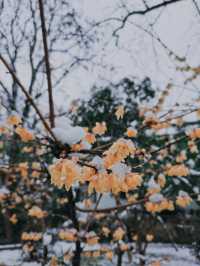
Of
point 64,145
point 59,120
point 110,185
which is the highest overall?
point 59,120

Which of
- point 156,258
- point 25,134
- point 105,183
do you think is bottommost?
point 156,258

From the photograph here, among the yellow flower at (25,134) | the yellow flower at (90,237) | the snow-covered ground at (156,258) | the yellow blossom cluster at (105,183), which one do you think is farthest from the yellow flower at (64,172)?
the snow-covered ground at (156,258)

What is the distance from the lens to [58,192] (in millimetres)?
11453

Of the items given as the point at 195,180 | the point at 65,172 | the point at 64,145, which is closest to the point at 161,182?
the point at 64,145

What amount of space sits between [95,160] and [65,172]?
181mm

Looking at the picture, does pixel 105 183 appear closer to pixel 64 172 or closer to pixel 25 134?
pixel 64 172

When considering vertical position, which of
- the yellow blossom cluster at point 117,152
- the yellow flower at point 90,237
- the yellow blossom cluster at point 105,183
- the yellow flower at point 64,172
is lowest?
the yellow flower at point 90,237

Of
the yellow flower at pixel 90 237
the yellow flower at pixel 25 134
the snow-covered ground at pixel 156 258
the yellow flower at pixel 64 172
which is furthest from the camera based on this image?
the snow-covered ground at pixel 156 258

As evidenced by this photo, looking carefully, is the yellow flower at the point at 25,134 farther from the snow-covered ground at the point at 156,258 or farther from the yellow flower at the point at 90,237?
the snow-covered ground at the point at 156,258

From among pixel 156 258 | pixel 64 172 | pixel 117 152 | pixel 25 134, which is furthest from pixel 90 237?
pixel 156 258

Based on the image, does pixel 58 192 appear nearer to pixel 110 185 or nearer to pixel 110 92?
pixel 110 92

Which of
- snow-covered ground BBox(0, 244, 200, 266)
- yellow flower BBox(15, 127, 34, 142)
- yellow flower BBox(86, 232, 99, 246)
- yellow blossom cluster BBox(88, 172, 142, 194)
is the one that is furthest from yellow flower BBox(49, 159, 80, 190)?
snow-covered ground BBox(0, 244, 200, 266)

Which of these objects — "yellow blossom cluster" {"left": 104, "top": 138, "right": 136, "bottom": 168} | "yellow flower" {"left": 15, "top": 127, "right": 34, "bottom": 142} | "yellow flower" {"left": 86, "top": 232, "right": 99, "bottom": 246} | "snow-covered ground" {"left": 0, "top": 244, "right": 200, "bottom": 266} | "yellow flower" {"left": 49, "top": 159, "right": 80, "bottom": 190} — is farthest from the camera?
"snow-covered ground" {"left": 0, "top": 244, "right": 200, "bottom": 266}

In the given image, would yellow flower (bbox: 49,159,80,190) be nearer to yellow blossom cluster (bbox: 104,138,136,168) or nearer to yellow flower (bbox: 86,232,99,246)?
yellow blossom cluster (bbox: 104,138,136,168)
